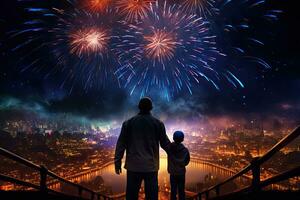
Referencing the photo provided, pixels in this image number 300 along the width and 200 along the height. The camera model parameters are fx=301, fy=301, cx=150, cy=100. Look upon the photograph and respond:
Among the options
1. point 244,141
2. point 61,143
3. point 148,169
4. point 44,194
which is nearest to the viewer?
point 148,169

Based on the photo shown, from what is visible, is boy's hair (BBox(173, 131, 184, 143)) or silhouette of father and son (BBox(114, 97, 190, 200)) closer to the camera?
silhouette of father and son (BBox(114, 97, 190, 200))

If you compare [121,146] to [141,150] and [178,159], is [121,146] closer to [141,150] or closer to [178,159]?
[141,150]

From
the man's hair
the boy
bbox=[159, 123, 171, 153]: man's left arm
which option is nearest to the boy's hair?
the boy

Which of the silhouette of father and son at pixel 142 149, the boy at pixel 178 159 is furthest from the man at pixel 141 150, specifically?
the boy at pixel 178 159

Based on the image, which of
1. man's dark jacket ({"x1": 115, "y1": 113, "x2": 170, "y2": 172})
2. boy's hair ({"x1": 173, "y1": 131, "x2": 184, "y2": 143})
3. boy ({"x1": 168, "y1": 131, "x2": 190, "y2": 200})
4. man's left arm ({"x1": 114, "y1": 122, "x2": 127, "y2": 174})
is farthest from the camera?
boy ({"x1": 168, "y1": 131, "x2": 190, "y2": 200})

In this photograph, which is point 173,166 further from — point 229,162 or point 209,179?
point 229,162

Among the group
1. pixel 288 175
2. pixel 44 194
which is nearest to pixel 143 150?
pixel 288 175

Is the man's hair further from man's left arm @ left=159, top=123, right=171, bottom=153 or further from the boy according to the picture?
the boy

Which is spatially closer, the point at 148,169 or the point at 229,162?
the point at 148,169
